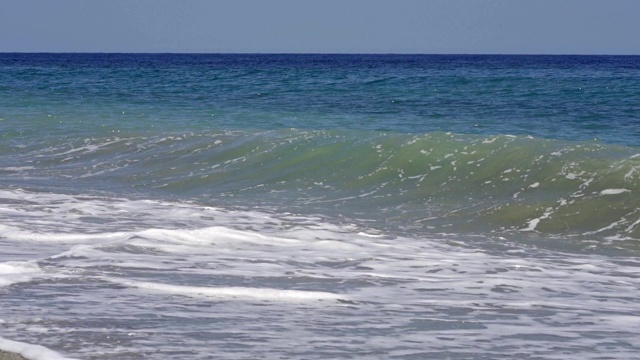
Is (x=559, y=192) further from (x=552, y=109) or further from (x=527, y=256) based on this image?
(x=552, y=109)

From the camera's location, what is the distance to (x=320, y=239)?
23.5 ft

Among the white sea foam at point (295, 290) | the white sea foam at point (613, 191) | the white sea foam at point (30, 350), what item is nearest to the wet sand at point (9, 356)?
the white sea foam at point (30, 350)

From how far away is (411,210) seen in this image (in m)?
9.15

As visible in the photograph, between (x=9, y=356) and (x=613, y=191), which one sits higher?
(x=9, y=356)

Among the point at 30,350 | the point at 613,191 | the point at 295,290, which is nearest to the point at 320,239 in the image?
the point at 295,290

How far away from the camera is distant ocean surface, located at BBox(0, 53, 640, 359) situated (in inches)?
176

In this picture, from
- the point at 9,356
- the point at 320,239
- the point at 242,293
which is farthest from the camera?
the point at 320,239

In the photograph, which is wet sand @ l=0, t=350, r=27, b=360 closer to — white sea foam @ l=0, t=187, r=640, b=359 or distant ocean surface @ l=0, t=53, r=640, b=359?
distant ocean surface @ l=0, t=53, r=640, b=359

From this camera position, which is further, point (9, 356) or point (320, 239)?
point (320, 239)

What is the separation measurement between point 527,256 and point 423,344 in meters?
2.63

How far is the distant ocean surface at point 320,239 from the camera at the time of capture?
4480mm

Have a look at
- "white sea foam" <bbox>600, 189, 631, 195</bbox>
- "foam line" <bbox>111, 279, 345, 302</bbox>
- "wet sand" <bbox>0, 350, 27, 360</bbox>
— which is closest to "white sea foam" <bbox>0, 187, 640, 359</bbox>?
"foam line" <bbox>111, 279, 345, 302</bbox>

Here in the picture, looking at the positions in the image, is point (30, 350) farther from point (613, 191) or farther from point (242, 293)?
point (613, 191)

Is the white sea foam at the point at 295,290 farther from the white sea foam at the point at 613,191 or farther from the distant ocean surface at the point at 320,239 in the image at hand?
the white sea foam at the point at 613,191
